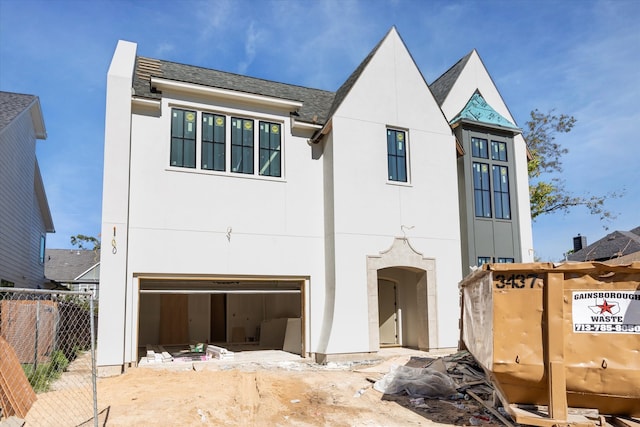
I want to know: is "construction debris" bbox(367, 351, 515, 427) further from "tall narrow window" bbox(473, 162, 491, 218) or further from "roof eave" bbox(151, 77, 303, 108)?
"roof eave" bbox(151, 77, 303, 108)

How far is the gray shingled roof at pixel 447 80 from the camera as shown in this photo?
61.3ft

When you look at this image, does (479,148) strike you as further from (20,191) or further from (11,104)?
(20,191)

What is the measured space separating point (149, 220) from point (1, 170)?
8545 millimetres

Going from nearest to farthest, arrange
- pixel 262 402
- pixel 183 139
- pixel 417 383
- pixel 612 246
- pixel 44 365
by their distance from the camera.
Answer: pixel 262 402 → pixel 417 383 → pixel 44 365 → pixel 183 139 → pixel 612 246

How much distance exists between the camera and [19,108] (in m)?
19.8

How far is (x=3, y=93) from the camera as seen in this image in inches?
832

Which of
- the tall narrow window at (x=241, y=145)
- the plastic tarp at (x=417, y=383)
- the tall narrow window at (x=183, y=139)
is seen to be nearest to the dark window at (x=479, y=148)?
the tall narrow window at (x=241, y=145)

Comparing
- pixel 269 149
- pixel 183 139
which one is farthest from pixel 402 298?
pixel 183 139

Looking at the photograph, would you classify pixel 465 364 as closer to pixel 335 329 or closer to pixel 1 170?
pixel 335 329

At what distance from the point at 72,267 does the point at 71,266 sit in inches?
9.2

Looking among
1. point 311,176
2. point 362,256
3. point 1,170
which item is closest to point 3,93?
point 1,170

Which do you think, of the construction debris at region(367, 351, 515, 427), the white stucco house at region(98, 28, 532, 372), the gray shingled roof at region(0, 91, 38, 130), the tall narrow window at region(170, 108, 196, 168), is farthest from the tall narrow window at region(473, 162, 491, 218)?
the gray shingled roof at region(0, 91, 38, 130)

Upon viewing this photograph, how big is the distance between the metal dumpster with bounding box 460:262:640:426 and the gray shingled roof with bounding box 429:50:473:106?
1291 centimetres

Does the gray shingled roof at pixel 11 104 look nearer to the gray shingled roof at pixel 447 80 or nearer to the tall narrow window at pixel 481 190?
the gray shingled roof at pixel 447 80
